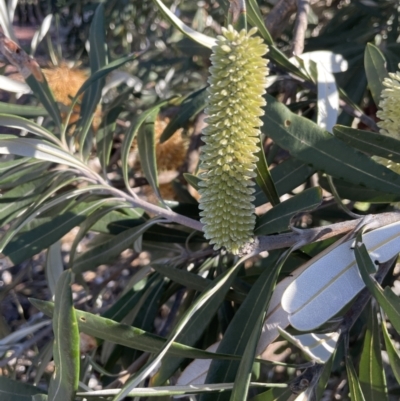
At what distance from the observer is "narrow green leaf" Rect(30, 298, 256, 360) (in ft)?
2.05

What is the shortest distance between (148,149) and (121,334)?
48 centimetres

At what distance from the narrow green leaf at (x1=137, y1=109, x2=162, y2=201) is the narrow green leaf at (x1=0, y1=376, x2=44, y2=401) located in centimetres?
45

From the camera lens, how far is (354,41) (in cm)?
147

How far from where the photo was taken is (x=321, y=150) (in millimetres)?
712

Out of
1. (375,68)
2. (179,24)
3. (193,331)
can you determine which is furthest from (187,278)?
(375,68)

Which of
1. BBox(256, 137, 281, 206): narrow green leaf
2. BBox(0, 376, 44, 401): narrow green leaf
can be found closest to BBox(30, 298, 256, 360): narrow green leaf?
BBox(0, 376, 44, 401): narrow green leaf

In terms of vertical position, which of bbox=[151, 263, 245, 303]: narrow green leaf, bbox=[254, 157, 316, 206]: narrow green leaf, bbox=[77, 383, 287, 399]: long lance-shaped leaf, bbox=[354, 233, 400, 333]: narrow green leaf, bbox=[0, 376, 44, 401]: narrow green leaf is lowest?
bbox=[0, 376, 44, 401]: narrow green leaf

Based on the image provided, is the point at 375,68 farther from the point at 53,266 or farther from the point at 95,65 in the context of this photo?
the point at 53,266

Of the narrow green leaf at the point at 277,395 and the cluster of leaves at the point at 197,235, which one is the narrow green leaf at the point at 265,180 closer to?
the cluster of leaves at the point at 197,235

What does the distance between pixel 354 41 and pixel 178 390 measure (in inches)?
47.5

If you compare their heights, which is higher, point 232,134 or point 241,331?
point 232,134

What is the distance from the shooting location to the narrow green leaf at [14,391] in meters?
0.69

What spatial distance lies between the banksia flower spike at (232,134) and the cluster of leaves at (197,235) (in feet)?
0.25

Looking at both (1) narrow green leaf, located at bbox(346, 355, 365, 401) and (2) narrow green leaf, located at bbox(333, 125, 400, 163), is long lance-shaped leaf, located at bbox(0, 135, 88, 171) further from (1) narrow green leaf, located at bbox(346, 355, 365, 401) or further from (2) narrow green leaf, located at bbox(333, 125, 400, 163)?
(1) narrow green leaf, located at bbox(346, 355, 365, 401)
